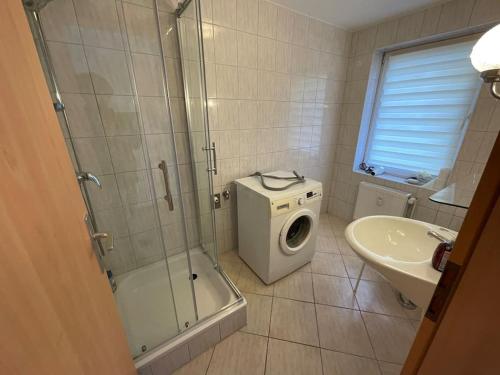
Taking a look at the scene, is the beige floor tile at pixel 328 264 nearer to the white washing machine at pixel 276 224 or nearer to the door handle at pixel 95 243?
the white washing machine at pixel 276 224

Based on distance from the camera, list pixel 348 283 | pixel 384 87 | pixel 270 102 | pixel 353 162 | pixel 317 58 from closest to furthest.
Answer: pixel 348 283 < pixel 270 102 < pixel 317 58 < pixel 384 87 < pixel 353 162

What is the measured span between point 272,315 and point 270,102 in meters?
1.83

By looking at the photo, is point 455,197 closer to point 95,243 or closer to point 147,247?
point 95,243

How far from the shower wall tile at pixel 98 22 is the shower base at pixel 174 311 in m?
1.65

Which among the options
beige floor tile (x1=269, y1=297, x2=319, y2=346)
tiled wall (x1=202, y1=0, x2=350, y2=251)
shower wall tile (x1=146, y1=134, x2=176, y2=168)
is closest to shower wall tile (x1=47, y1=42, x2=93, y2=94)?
shower wall tile (x1=146, y1=134, x2=176, y2=168)

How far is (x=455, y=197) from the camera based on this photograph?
1.17m

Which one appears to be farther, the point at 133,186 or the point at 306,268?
the point at 306,268

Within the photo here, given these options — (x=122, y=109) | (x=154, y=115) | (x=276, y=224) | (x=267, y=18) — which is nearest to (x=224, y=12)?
(x=267, y=18)

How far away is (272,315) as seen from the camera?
4.90 ft

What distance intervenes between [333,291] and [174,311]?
4.17ft

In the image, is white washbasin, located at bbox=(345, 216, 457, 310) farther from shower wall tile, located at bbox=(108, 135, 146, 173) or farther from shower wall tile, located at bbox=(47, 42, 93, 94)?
shower wall tile, located at bbox=(47, 42, 93, 94)

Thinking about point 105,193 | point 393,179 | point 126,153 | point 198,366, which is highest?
point 126,153

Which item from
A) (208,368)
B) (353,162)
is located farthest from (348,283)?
(353,162)

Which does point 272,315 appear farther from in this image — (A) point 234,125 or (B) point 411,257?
(A) point 234,125
